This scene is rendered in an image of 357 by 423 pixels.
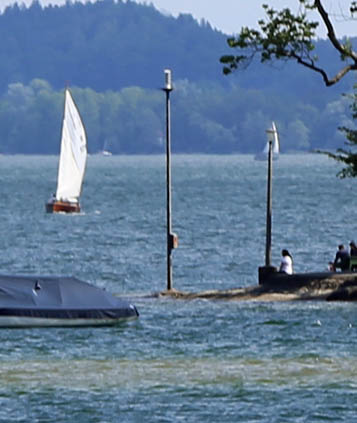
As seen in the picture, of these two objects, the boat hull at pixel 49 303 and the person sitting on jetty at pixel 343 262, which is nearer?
the boat hull at pixel 49 303

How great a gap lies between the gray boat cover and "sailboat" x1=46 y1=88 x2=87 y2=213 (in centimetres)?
9275

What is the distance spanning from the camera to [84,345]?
42531mm

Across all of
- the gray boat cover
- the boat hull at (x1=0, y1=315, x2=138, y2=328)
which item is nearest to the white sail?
the boat hull at (x1=0, y1=315, x2=138, y2=328)

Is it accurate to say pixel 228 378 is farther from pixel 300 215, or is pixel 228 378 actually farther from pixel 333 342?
pixel 300 215

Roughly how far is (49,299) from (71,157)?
95760 millimetres

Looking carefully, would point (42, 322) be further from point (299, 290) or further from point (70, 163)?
point (70, 163)

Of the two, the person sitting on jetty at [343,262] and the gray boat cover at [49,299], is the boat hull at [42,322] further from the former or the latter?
the person sitting on jetty at [343,262]

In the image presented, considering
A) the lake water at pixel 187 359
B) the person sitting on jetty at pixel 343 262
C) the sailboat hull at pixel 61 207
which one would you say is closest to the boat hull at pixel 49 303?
the lake water at pixel 187 359

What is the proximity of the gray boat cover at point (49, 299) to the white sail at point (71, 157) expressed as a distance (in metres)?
92.7

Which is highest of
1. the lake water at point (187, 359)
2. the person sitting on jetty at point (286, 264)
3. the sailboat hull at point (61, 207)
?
the sailboat hull at point (61, 207)

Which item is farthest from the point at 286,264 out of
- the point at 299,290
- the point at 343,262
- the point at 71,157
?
the point at 71,157

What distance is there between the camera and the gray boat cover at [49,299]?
147 ft

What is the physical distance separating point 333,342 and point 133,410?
457 inches

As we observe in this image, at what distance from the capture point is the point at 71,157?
14012cm
